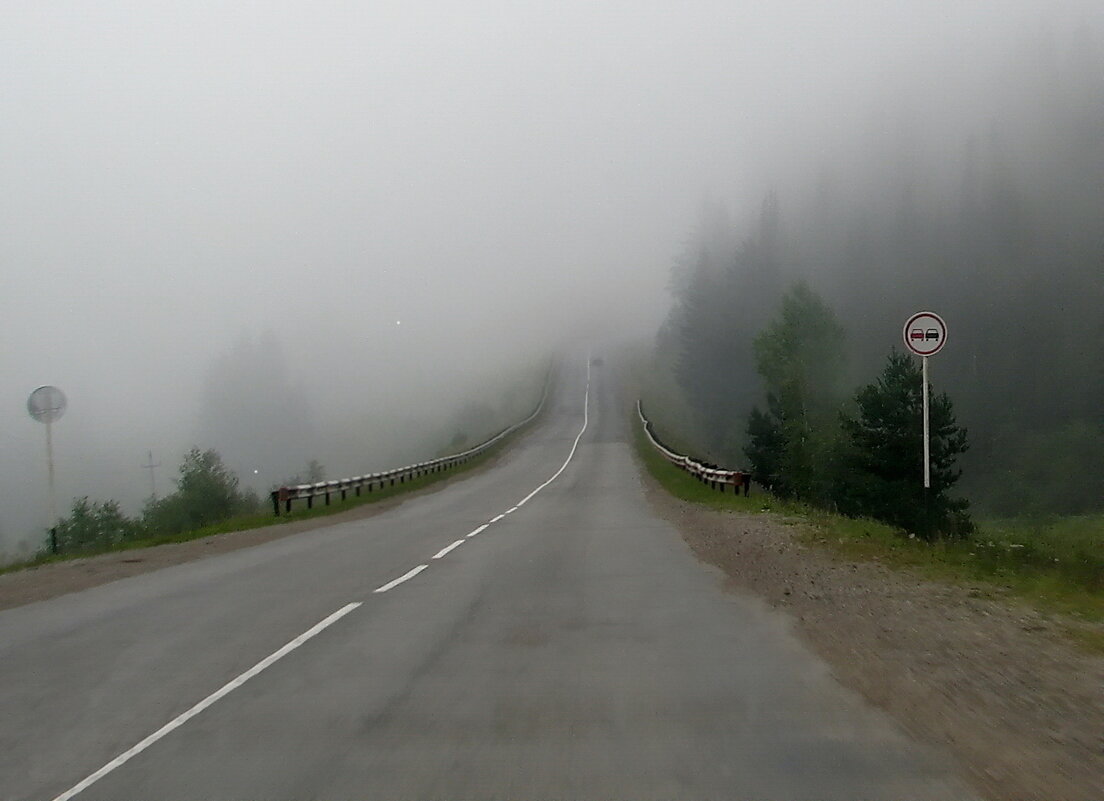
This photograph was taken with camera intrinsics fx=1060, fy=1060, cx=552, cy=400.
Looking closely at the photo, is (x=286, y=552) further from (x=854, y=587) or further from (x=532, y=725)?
(x=532, y=725)

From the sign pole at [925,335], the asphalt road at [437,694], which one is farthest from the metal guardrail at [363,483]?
the sign pole at [925,335]

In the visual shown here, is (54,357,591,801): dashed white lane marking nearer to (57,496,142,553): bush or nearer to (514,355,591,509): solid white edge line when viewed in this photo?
(514,355,591,509): solid white edge line

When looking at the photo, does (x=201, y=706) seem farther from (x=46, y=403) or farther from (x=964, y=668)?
(x=46, y=403)

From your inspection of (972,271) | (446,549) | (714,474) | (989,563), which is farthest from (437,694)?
(972,271)

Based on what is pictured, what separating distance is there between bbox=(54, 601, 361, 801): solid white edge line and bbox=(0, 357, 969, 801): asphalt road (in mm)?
24

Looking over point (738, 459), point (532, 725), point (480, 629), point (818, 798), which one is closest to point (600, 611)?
point (480, 629)

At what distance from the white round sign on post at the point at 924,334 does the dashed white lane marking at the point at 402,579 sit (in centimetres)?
806

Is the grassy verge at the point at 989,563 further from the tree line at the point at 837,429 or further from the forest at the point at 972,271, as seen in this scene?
the forest at the point at 972,271

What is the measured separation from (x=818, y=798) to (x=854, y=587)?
7296mm

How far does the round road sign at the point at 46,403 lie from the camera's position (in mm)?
22000

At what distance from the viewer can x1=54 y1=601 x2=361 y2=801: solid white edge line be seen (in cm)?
566

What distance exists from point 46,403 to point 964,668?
19781 millimetres

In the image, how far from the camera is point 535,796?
5.20 m

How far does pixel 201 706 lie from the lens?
23.6 feet
